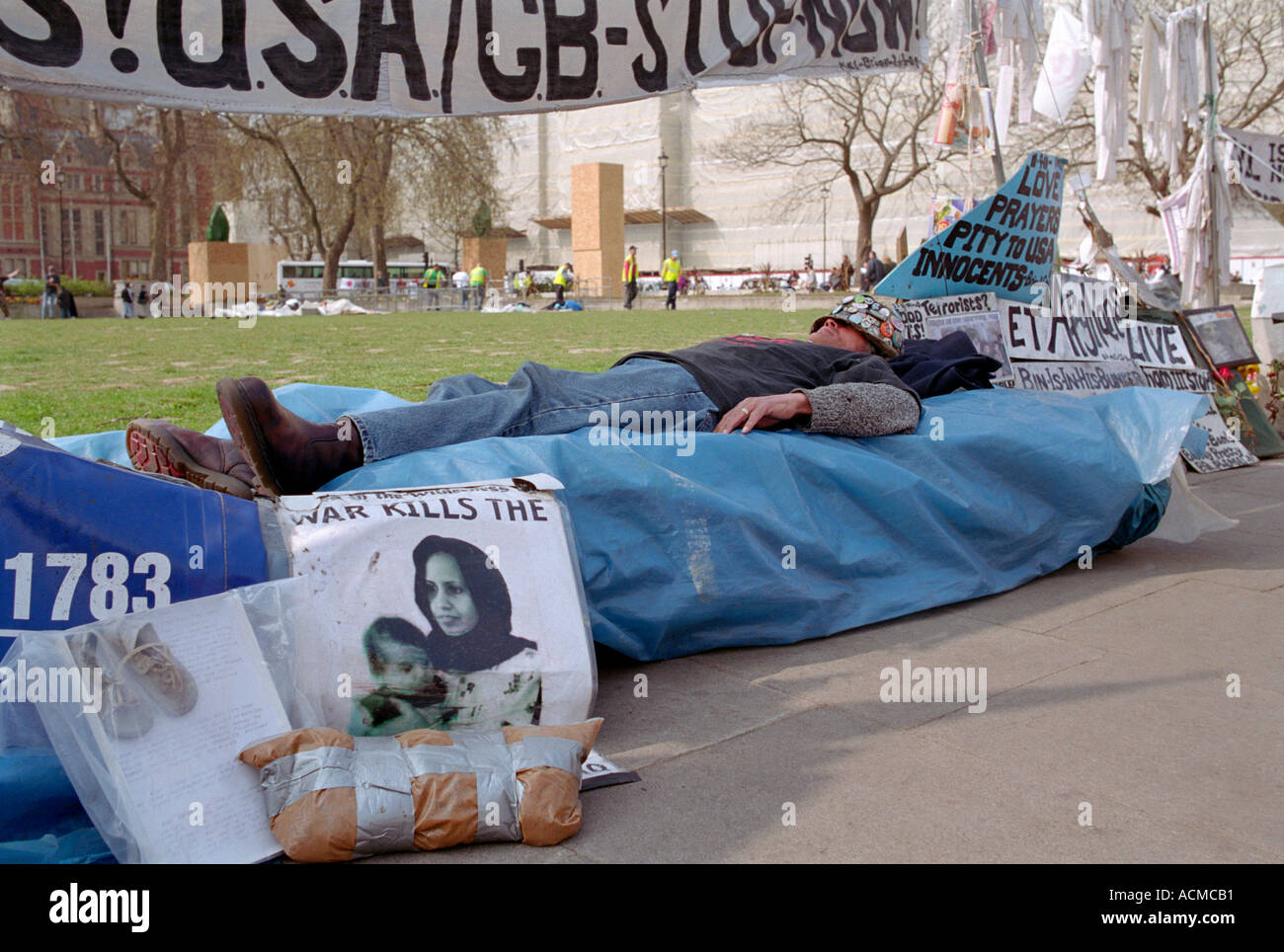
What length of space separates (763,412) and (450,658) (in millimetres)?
1570

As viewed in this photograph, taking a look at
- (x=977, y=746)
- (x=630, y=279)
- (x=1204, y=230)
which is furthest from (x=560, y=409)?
(x=630, y=279)

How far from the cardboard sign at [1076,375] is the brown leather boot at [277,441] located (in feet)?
11.6

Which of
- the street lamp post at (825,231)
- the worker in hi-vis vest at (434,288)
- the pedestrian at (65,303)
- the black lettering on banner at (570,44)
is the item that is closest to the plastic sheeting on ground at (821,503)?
the black lettering on banner at (570,44)

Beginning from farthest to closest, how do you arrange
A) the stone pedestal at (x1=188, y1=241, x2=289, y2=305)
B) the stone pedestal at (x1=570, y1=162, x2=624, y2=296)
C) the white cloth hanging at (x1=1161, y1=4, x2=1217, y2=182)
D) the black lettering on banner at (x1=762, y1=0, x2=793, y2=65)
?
the stone pedestal at (x1=570, y1=162, x2=624, y2=296), the stone pedestal at (x1=188, y1=241, x2=289, y2=305), the white cloth hanging at (x1=1161, y1=4, x2=1217, y2=182), the black lettering on banner at (x1=762, y1=0, x2=793, y2=65)

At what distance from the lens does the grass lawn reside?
7747 mm

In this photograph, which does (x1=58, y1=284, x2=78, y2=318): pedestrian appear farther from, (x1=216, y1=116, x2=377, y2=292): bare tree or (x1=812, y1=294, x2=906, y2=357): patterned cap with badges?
(x1=812, y1=294, x2=906, y2=357): patterned cap with badges

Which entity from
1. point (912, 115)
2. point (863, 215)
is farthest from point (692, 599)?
point (912, 115)

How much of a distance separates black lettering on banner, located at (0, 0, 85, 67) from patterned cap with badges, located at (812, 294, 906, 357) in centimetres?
288

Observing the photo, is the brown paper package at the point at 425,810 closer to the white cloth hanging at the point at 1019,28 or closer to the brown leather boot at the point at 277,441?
the brown leather boot at the point at 277,441

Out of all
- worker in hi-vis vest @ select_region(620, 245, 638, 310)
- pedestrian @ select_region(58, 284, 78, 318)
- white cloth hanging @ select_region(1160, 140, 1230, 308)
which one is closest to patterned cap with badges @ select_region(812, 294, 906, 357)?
white cloth hanging @ select_region(1160, 140, 1230, 308)

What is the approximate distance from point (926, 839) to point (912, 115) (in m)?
44.2

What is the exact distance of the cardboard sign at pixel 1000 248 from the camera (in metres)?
5.58

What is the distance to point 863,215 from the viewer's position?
1570 inches
